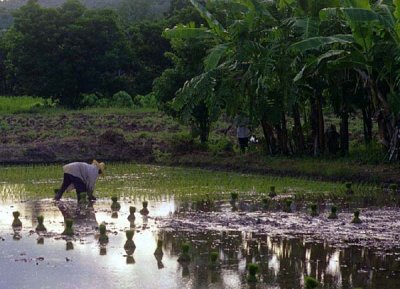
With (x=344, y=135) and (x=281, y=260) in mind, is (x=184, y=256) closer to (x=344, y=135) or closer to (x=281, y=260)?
(x=281, y=260)

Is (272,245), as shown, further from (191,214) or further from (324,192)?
(324,192)

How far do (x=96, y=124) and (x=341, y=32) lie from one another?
48.2ft

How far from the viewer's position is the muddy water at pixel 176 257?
8.66 metres

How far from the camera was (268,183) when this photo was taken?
18.0 metres

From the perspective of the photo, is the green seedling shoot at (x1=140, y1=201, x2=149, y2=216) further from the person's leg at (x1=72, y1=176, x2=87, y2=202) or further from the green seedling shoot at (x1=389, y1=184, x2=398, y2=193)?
the green seedling shoot at (x1=389, y1=184, x2=398, y2=193)

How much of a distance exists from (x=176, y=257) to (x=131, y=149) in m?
15.2

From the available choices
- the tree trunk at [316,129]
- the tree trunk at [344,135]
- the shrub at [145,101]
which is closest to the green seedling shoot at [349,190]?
the tree trunk at [344,135]

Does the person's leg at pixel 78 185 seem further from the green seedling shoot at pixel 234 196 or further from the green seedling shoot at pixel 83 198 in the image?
the green seedling shoot at pixel 234 196

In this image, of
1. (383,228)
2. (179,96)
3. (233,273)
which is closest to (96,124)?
(179,96)

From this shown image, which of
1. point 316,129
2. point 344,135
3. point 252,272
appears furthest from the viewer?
point 316,129

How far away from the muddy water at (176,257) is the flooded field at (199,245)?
0.01m

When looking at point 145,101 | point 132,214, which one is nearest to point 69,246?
point 132,214

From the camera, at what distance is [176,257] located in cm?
995

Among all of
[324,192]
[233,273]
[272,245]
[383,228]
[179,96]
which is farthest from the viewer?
[179,96]
